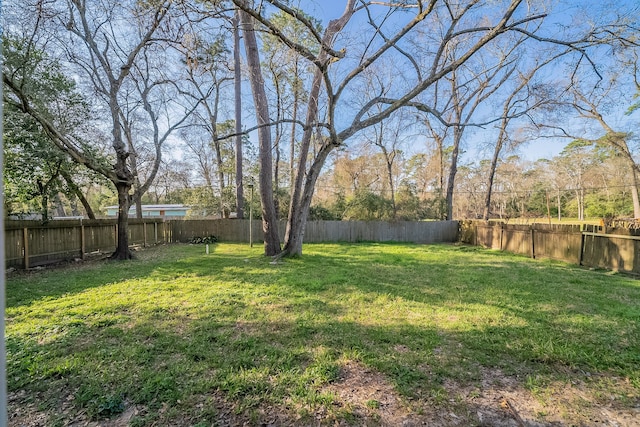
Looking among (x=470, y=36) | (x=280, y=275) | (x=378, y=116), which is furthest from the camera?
(x=470, y=36)

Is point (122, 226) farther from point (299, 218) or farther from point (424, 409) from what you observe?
point (424, 409)

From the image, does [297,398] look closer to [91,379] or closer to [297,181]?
[91,379]

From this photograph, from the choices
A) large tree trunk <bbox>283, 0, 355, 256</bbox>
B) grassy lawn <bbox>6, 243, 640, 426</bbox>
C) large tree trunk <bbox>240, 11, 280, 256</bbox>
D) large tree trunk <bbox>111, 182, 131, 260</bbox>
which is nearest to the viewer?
grassy lawn <bbox>6, 243, 640, 426</bbox>

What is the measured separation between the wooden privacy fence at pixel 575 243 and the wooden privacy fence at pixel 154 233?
3.60m

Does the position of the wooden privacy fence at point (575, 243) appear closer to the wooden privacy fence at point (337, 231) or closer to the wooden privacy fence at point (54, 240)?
the wooden privacy fence at point (337, 231)

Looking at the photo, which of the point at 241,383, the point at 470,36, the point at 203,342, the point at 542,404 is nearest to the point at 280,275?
the point at 203,342

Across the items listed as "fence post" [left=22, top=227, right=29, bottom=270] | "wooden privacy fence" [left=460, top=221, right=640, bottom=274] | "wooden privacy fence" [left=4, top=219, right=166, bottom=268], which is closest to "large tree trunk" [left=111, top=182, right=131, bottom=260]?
"wooden privacy fence" [left=4, top=219, right=166, bottom=268]

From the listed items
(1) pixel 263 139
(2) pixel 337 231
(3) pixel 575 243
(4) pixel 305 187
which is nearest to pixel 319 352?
(4) pixel 305 187

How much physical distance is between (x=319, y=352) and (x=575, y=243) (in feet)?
26.8

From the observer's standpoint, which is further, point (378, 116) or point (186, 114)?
point (186, 114)

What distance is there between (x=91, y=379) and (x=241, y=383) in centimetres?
115

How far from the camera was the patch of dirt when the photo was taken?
71.3 inches

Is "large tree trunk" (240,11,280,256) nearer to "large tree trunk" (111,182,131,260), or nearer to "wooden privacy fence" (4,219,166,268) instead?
"large tree trunk" (111,182,131,260)

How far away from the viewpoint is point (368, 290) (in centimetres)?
468
